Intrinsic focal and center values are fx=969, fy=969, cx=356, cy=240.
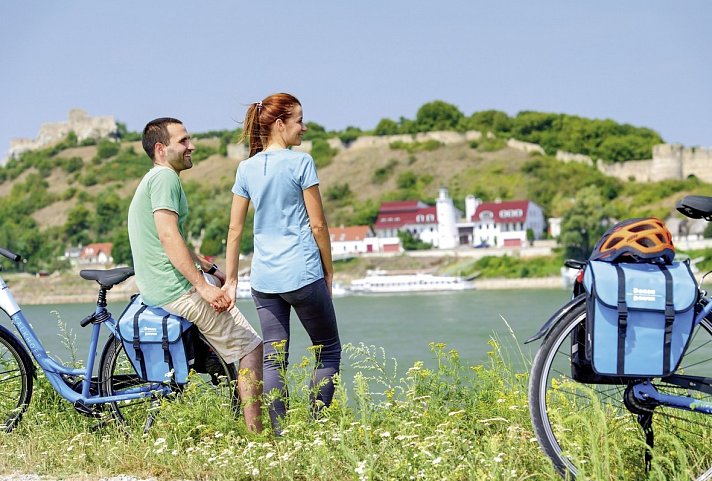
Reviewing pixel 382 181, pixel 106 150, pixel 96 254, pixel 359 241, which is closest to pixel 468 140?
pixel 382 181

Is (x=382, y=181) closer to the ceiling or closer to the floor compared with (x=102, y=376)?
closer to the floor

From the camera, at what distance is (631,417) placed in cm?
346

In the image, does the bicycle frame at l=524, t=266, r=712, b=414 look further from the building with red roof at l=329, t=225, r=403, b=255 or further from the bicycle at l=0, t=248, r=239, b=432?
the building with red roof at l=329, t=225, r=403, b=255

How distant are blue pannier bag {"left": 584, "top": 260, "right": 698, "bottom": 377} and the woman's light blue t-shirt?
1.20 meters

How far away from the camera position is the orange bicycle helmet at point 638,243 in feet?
9.96

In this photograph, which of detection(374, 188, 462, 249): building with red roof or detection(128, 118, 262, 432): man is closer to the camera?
detection(128, 118, 262, 432): man

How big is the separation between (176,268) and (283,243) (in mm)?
478

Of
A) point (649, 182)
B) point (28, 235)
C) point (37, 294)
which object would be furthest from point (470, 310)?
point (28, 235)

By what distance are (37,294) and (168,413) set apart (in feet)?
235

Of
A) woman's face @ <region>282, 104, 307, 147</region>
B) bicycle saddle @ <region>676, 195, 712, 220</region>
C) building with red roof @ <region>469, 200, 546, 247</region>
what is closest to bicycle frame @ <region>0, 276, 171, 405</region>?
woman's face @ <region>282, 104, 307, 147</region>

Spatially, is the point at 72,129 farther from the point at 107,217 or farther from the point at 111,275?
the point at 111,275

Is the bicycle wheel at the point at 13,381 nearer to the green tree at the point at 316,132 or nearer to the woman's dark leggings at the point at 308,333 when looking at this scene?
the woman's dark leggings at the point at 308,333

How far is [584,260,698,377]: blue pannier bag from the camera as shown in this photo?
9.73 ft

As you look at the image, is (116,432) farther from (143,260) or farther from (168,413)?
(143,260)
